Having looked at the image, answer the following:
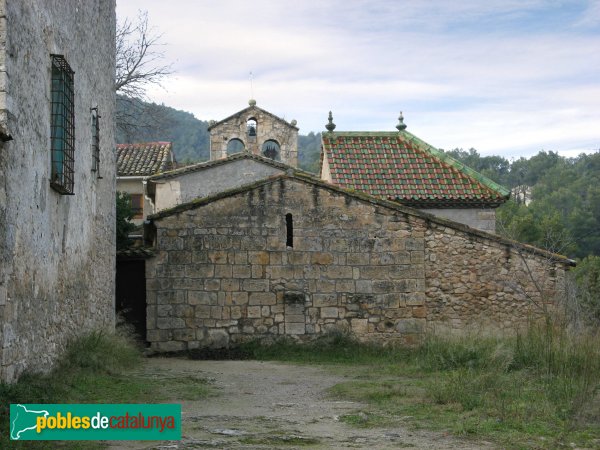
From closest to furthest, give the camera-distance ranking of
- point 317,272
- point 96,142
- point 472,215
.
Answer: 1. point 96,142
2. point 317,272
3. point 472,215

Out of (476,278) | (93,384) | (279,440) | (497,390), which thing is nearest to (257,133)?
(476,278)

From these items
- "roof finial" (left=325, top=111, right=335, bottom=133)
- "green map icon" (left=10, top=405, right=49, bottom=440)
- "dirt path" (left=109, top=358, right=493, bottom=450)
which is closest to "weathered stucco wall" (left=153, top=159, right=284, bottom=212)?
"roof finial" (left=325, top=111, right=335, bottom=133)

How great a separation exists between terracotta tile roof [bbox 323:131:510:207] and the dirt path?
30.3 ft

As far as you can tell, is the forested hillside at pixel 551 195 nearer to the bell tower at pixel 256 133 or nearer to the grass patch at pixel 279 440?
the bell tower at pixel 256 133

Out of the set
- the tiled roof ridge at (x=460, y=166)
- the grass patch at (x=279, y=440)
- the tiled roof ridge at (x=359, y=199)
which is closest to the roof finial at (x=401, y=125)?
the tiled roof ridge at (x=460, y=166)

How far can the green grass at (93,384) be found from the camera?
23.0 ft

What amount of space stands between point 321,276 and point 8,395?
31.7ft

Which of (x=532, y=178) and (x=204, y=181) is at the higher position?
(x=532, y=178)

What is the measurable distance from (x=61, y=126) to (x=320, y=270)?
24.2 ft

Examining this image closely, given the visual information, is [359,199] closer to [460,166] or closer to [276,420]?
[460,166]

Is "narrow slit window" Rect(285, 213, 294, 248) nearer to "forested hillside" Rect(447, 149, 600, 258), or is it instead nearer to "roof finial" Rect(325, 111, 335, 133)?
"roof finial" Rect(325, 111, 335, 133)

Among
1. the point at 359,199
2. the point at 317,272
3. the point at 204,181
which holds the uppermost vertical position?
the point at 204,181

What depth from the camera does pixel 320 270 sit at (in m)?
16.3

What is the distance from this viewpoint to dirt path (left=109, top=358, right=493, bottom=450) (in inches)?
270
